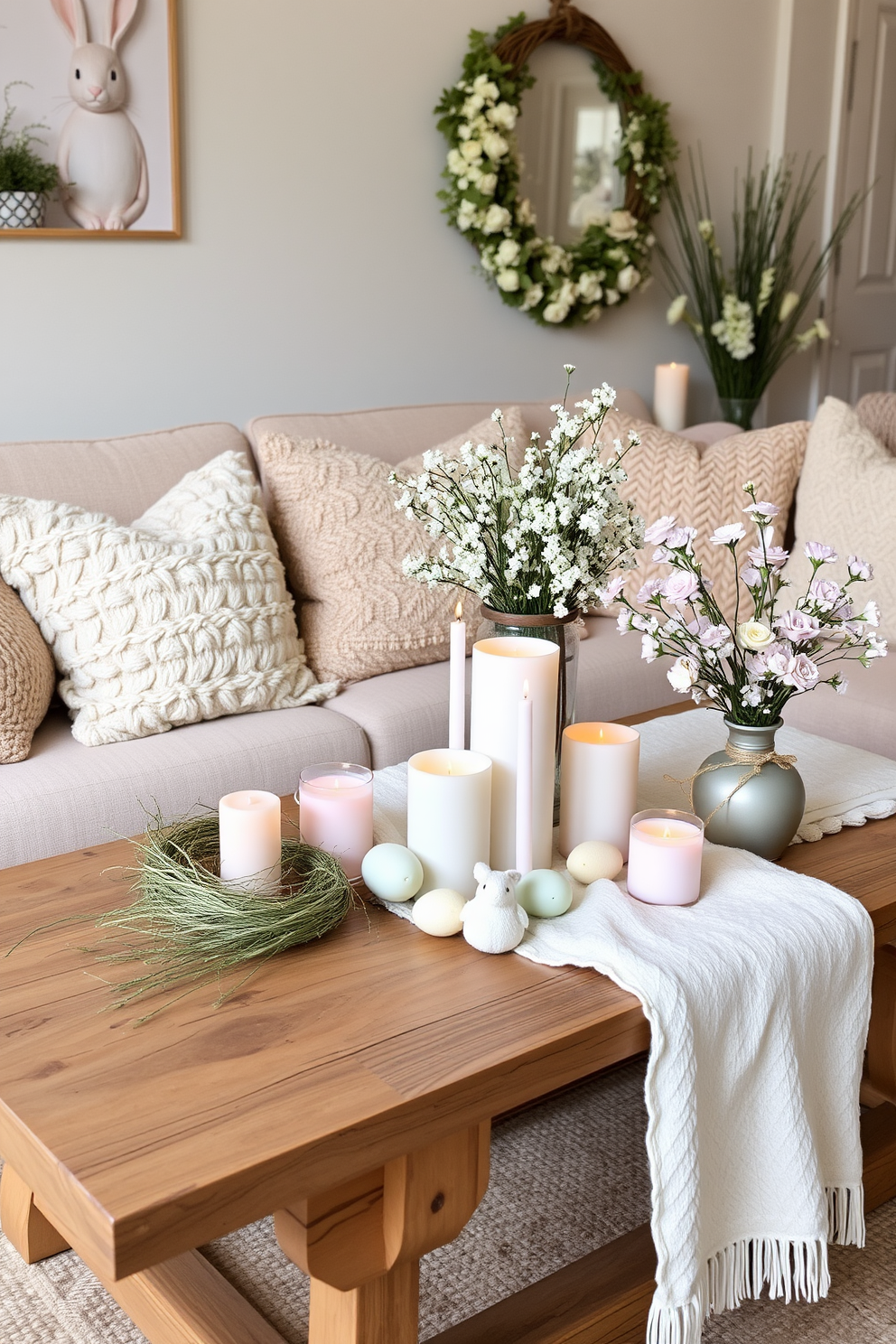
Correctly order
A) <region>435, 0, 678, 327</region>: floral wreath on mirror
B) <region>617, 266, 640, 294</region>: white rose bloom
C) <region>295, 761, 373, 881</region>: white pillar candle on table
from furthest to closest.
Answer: <region>617, 266, 640, 294</region>: white rose bloom → <region>435, 0, 678, 327</region>: floral wreath on mirror → <region>295, 761, 373, 881</region>: white pillar candle on table

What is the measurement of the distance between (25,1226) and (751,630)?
108 centimetres

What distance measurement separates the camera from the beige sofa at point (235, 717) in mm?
1812

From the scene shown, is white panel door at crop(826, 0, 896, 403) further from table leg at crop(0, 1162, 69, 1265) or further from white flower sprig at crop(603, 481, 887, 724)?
table leg at crop(0, 1162, 69, 1265)

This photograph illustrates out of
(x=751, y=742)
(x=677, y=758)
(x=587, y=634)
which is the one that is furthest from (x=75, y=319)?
(x=751, y=742)

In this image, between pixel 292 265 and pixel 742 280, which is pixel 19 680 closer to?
pixel 292 265

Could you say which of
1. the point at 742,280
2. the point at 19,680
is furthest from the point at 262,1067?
the point at 742,280

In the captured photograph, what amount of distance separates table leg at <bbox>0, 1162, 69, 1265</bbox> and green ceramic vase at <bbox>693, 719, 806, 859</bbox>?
91 centimetres

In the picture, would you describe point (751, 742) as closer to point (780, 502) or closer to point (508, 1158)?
point (508, 1158)

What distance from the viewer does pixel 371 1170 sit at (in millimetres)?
985

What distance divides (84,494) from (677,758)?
1.18 m

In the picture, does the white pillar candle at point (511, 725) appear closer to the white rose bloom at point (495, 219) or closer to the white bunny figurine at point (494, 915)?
the white bunny figurine at point (494, 915)

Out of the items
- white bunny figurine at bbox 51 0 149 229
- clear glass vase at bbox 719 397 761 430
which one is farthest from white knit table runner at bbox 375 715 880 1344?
clear glass vase at bbox 719 397 761 430

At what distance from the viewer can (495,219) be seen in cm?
331

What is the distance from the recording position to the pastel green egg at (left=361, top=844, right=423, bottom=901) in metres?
1.26
